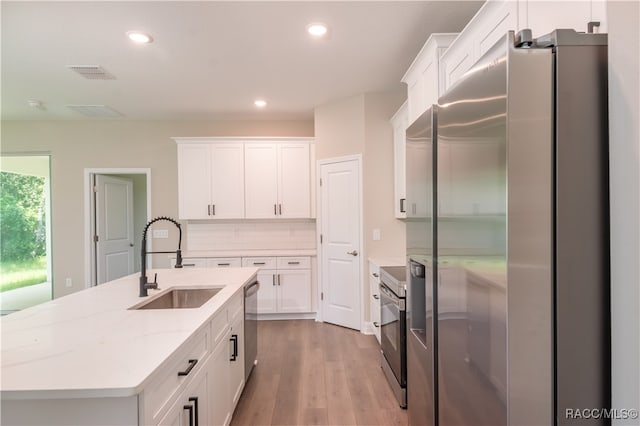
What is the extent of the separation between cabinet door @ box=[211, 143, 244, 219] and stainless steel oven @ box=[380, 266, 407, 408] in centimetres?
255

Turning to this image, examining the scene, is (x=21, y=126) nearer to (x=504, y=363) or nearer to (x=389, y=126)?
(x=389, y=126)

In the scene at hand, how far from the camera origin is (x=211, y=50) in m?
2.77

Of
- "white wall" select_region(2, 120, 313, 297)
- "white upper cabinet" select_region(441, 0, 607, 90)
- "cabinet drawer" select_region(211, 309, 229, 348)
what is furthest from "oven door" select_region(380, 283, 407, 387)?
"white wall" select_region(2, 120, 313, 297)

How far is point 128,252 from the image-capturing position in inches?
212

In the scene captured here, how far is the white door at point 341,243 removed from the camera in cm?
382

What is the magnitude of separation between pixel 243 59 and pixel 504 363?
10.1 ft

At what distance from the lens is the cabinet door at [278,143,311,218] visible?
4.49 m

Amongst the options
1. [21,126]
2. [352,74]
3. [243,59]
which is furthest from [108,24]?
[21,126]

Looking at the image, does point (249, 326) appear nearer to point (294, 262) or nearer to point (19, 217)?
point (294, 262)

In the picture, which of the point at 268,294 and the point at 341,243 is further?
the point at 268,294

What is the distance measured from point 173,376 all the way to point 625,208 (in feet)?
4.96

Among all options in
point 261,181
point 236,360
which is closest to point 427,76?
point 236,360

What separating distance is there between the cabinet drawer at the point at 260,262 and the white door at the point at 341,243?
677 mm

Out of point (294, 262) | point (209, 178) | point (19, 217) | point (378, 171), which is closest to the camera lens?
point (378, 171)
